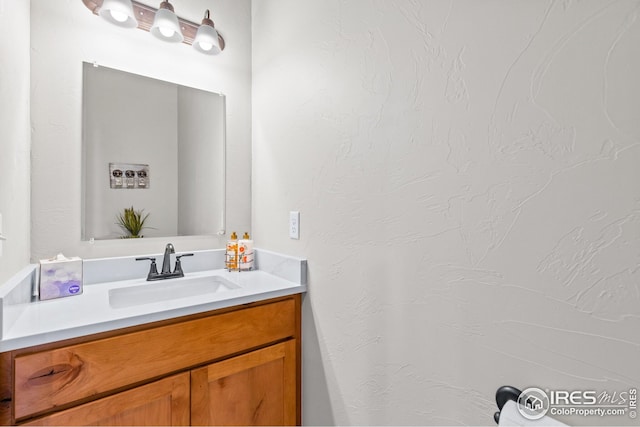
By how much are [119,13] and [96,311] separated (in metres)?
1.14

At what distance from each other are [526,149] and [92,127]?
5.06 feet

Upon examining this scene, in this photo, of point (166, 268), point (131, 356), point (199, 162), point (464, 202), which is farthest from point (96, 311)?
point (464, 202)

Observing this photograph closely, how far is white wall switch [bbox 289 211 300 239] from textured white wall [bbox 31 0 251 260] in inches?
21.0

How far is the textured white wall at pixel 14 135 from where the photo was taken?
3.02ft

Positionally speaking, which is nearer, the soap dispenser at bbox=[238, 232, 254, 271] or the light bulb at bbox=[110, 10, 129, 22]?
the light bulb at bbox=[110, 10, 129, 22]

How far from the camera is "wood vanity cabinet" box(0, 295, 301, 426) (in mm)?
832

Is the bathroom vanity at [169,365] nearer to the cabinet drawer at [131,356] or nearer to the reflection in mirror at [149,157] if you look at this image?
the cabinet drawer at [131,356]

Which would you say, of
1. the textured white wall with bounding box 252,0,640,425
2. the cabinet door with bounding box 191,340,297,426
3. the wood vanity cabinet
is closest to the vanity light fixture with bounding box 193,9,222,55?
the textured white wall with bounding box 252,0,640,425

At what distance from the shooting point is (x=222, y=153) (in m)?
1.66

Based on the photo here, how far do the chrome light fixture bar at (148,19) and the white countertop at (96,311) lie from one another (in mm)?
1112

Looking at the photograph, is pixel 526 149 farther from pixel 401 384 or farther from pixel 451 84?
pixel 401 384

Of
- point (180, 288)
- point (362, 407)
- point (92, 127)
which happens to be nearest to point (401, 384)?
point (362, 407)

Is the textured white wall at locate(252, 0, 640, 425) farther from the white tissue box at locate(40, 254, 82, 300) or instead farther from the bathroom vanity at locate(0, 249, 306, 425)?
the white tissue box at locate(40, 254, 82, 300)

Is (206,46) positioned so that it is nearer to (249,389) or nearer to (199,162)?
(199,162)
